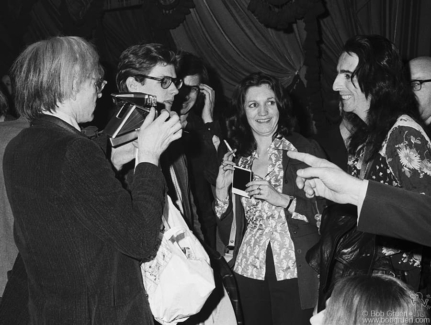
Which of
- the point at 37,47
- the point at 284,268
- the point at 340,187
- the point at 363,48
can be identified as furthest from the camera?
the point at 284,268

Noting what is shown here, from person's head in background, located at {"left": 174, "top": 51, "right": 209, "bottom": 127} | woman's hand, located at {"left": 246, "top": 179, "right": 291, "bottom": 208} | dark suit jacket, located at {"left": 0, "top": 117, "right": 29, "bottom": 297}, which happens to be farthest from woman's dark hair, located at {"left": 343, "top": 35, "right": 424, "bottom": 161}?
dark suit jacket, located at {"left": 0, "top": 117, "right": 29, "bottom": 297}

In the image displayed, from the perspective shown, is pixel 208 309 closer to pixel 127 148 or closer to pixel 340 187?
pixel 127 148

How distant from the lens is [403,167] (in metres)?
1.91

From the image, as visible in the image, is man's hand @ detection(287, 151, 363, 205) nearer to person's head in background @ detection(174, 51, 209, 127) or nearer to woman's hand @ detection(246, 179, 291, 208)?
woman's hand @ detection(246, 179, 291, 208)

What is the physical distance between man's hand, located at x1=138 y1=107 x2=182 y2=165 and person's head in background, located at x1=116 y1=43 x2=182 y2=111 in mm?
667

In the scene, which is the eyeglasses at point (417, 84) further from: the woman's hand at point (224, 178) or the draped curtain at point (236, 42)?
the draped curtain at point (236, 42)

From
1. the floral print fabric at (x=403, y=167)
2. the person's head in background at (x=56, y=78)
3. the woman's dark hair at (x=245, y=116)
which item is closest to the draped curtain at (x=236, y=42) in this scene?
the woman's dark hair at (x=245, y=116)

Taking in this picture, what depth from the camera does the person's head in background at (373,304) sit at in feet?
4.42

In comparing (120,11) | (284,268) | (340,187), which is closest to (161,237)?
(340,187)

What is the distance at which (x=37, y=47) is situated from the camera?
1.68 m

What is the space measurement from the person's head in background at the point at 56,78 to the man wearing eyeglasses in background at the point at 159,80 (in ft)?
2.18

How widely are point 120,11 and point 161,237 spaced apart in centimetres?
519

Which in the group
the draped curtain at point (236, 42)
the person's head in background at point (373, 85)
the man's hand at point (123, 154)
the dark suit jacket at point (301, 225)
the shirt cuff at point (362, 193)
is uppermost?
the draped curtain at point (236, 42)

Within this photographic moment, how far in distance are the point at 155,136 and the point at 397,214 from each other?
0.80m
